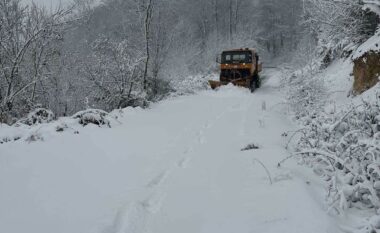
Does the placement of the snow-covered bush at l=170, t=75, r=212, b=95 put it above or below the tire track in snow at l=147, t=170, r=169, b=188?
below

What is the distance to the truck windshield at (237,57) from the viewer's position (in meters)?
23.3

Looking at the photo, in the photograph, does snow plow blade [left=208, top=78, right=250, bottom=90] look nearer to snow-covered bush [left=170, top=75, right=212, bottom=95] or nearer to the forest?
snow-covered bush [left=170, top=75, right=212, bottom=95]

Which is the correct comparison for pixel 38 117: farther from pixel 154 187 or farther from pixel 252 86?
pixel 252 86

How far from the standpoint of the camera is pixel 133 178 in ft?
18.5

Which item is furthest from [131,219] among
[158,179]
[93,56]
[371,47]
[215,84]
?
[215,84]

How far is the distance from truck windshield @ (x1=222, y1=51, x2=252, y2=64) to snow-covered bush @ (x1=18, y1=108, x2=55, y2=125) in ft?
48.0

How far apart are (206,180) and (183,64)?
80.6 ft

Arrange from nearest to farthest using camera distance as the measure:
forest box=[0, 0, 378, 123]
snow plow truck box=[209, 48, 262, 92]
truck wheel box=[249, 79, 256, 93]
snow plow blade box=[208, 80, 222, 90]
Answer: forest box=[0, 0, 378, 123] < snow plow blade box=[208, 80, 222, 90] < snow plow truck box=[209, 48, 262, 92] < truck wheel box=[249, 79, 256, 93]

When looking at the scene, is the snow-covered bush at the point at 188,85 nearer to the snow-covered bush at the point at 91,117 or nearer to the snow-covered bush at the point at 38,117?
the snow-covered bush at the point at 38,117

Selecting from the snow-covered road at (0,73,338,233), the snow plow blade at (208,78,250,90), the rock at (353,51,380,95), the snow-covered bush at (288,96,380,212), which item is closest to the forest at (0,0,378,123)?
the rock at (353,51,380,95)

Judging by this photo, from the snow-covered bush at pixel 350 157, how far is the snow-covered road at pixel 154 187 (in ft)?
0.83

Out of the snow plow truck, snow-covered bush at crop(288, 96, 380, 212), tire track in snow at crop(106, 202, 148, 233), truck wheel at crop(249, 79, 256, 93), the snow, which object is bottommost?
truck wheel at crop(249, 79, 256, 93)

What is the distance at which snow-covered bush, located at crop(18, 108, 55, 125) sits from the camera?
9.82 m

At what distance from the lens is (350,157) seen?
4.93 meters
